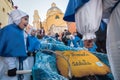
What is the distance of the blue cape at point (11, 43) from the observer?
3061 millimetres

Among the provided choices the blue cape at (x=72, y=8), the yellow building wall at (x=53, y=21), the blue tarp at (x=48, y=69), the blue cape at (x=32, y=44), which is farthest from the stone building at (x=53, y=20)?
the blue cape at (x=72, y=8)

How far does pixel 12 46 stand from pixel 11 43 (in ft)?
0.14

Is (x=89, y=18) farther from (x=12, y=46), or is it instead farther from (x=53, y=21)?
(x=53, y=21)

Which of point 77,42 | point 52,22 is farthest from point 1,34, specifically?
point 52,22

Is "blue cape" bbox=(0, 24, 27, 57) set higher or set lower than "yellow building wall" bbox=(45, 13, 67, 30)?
lower

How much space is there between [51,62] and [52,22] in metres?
42.5

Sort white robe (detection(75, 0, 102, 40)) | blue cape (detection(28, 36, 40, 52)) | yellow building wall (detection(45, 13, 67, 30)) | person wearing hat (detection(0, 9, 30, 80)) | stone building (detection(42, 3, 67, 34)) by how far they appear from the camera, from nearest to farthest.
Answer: white robe (detection(75, 0, 102, 40))
person wearing hat (detection(0, 9, 30, 80))
blue cape (detection(28, 36, 40, 52))
stone building (detection(42, 3, 67, 34))
yellow building wall (detection(45, 13, 67, 30))

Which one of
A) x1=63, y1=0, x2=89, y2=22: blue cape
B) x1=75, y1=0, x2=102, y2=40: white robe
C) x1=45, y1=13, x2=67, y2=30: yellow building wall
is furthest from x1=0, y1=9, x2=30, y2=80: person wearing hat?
x1=45, y1=13, x2=67, y2=30: yellow building wall

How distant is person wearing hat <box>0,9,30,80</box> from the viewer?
3055 mm

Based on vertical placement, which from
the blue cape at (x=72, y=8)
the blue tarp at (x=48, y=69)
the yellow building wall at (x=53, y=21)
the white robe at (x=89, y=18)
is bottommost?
the blue tarp at (x=48, y=69)

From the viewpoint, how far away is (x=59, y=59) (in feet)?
9.92

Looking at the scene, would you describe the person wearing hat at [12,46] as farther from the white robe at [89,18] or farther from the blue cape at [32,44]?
the white robe at [89,18]

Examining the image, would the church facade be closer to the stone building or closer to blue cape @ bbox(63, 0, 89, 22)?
the stone building

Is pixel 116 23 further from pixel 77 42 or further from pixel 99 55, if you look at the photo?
pixel 77 42
